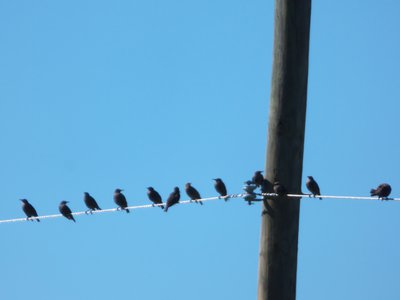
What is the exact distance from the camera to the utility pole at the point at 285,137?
726 centimetres

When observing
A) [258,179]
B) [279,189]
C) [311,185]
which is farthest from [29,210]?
[279,189]

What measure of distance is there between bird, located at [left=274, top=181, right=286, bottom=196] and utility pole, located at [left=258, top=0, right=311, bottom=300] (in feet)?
0.09

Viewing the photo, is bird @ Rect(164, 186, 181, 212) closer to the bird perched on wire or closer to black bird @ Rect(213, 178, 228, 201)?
black bird @ Rect(213, 178, 228, 201)

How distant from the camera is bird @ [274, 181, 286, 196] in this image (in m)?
7.35

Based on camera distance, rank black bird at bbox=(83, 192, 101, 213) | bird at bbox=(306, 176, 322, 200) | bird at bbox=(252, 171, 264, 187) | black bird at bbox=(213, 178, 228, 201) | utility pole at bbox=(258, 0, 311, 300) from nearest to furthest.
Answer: utility pole at bbox=(258, 0, 311, 300)
bird at bbox=(252, 171, 264, 187)
bird at bbox=(306, 176, 322, 200)
black bird at bbox=(213, 178, 228, 201)
black bird at bbox=(83, 192, 101, 213)

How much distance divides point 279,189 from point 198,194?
1177cm

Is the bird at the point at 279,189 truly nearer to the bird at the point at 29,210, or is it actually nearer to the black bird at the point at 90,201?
the black bird at the point at 90,201

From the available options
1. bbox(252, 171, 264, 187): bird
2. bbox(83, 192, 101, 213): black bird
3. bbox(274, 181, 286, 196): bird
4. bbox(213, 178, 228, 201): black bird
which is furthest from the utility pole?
bbox(83, 192, 101, 213): black bird

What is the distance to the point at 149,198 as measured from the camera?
66.7 feet

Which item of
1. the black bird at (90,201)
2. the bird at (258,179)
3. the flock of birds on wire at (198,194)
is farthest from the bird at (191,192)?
the bird at (258,179)

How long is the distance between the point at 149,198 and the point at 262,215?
13007 millimetres

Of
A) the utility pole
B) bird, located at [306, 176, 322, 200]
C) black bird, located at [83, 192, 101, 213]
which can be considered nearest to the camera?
the utility pole

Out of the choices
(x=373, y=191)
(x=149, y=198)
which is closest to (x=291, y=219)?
(x=373, y=191)

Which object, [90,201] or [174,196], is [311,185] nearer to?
[174,196]
